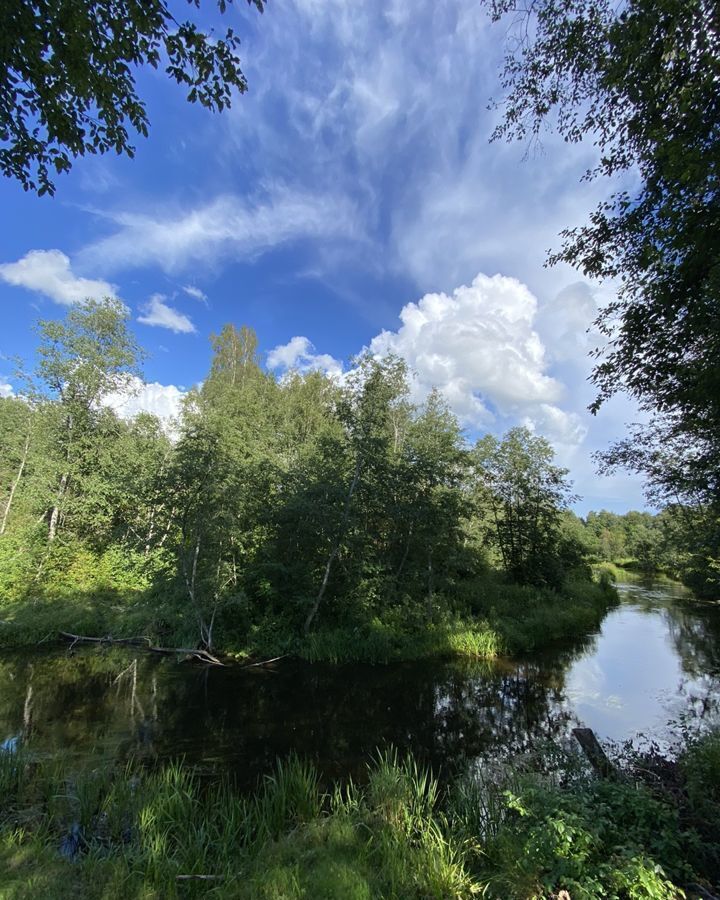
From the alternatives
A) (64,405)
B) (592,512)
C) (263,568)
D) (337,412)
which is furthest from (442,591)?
(592,512)

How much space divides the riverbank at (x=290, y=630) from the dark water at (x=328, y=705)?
0.89 meters

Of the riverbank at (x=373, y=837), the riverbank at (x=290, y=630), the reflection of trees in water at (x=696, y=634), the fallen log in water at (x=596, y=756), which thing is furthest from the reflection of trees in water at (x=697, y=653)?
the riverbank at (x=290, y=630)

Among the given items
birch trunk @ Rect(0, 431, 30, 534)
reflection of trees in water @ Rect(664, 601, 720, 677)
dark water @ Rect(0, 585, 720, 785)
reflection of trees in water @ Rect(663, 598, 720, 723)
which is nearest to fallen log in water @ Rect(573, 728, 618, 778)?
reflection of trees in water @ Rect(663, 598, 720, 723)

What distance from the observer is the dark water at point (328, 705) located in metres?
8.32

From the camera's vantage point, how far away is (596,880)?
3340 millimetres

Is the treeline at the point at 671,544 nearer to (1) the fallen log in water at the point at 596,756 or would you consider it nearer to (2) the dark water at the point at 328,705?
(2) the dark water at the point at 328,705

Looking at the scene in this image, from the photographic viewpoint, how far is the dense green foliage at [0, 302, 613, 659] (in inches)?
600

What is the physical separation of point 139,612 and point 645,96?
19297 millimetres

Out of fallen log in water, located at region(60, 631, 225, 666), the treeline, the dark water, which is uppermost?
the treeline

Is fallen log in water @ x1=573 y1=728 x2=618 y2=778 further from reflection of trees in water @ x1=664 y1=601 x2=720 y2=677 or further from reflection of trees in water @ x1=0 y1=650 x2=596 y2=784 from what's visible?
reflection of trees in water @ x1=664 y1=601 x2=720 y2=677

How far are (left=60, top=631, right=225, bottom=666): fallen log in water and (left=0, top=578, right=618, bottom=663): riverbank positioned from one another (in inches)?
10.9

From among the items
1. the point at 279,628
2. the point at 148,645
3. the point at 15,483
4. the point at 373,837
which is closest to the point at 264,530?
the point at 279,628

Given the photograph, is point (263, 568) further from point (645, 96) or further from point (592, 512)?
point (592, 512)

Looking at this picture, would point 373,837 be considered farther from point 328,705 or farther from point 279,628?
point 279,628
